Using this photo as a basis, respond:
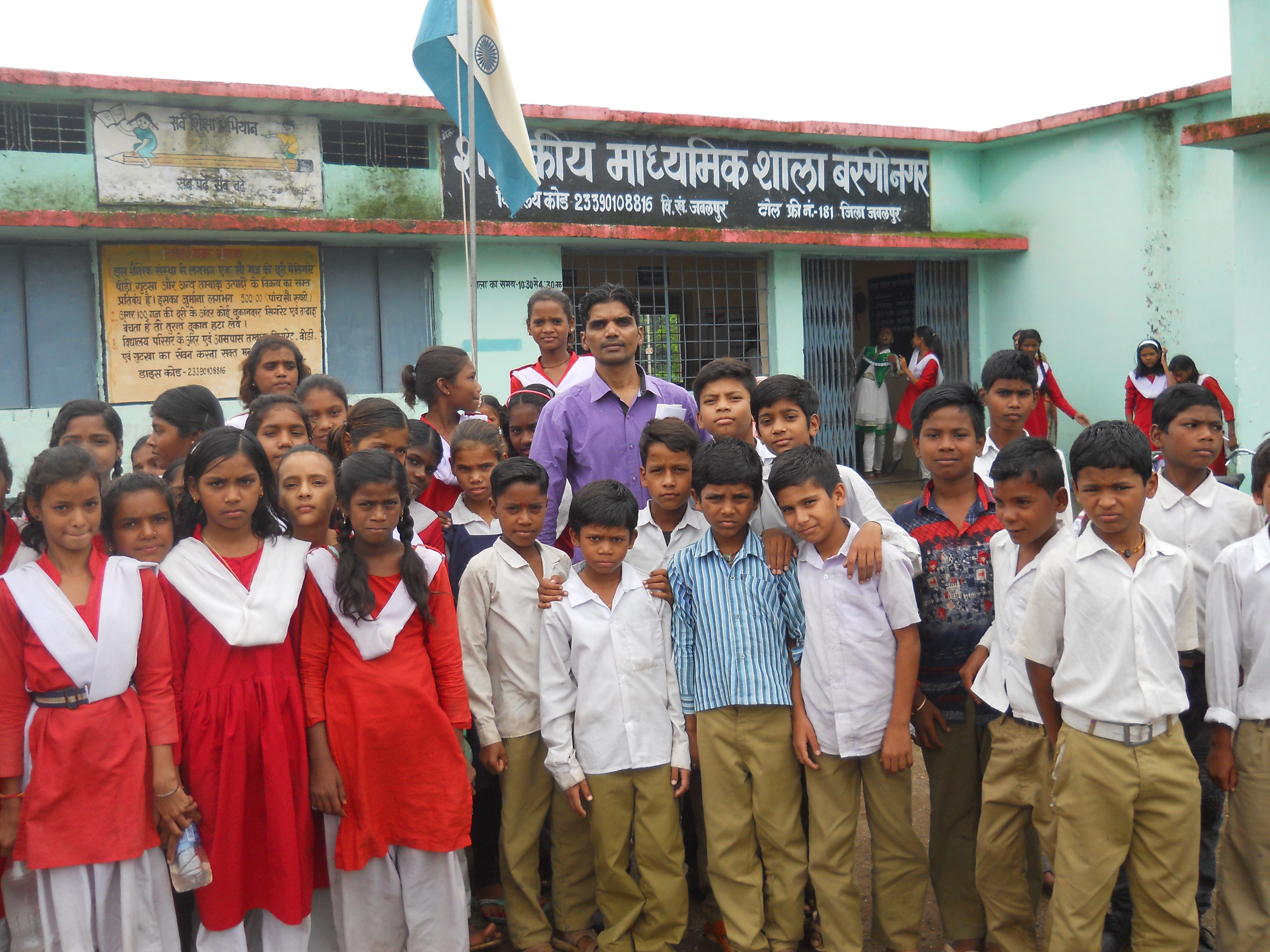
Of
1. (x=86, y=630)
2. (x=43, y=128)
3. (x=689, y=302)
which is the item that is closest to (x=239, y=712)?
(x=86, y=630)

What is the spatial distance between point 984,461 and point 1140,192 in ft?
28.1

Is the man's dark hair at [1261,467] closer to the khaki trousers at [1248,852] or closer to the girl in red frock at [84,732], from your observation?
the khaki trousers at [1248,852]

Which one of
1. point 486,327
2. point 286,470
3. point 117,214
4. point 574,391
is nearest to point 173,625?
point 286,470

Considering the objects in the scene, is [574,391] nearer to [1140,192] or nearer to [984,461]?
[984,461]

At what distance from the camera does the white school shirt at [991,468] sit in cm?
263

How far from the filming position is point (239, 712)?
7.97 feet

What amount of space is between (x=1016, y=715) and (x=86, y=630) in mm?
2241

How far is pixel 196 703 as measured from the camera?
243 cm

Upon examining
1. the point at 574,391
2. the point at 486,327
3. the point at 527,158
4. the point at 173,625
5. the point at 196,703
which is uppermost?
the point at 527,158

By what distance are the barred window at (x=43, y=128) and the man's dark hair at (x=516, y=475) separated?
20.7 feet

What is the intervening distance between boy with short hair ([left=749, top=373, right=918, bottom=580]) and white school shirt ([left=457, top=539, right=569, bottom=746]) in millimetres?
624

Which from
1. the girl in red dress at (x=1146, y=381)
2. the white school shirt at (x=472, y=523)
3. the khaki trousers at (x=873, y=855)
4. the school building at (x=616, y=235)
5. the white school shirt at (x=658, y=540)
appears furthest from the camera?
the girl in red dress at (x=1146, y=381)

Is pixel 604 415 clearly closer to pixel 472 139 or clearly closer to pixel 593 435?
pixel 593 435

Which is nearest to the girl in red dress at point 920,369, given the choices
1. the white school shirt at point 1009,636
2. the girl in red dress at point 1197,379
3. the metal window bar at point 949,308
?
the metal window bar at point 949,308
